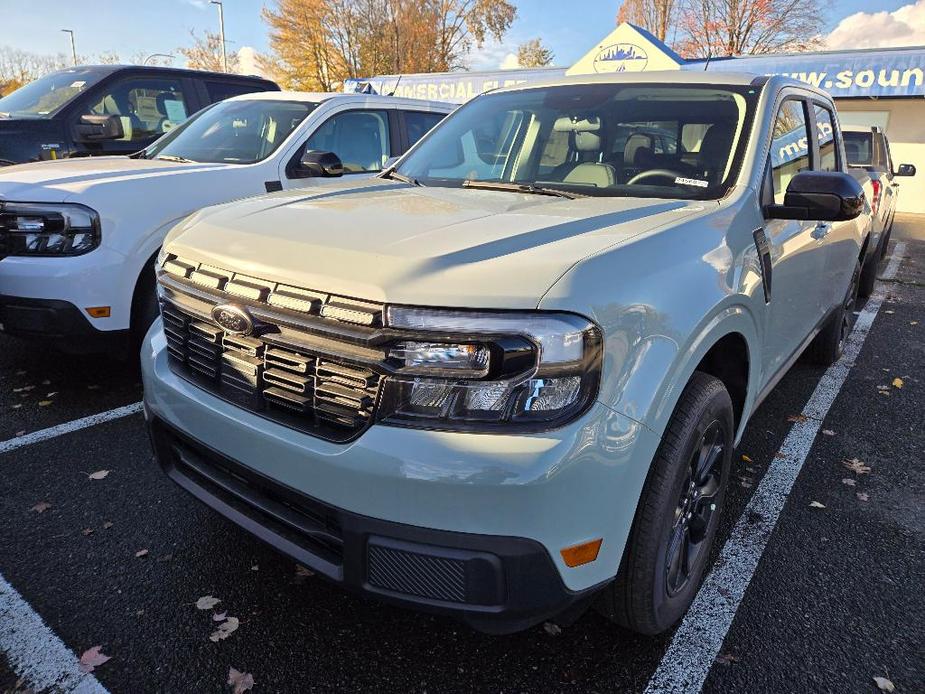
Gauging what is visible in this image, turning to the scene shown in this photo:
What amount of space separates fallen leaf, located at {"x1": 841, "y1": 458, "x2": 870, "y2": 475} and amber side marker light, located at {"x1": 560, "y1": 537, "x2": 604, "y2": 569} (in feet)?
7.95

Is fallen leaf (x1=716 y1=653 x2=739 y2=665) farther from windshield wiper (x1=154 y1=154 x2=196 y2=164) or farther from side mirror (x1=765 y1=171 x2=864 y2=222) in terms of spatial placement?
windshield wiper (x1=154 y1=154 x2=196 y2=164)

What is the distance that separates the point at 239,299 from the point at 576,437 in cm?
105

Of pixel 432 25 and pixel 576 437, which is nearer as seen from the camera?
pixel 576 437

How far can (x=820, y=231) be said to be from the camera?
3309 mm

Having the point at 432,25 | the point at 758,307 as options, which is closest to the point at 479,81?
the point at 432,25

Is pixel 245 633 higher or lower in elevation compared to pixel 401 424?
lower

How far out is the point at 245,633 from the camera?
2.17m

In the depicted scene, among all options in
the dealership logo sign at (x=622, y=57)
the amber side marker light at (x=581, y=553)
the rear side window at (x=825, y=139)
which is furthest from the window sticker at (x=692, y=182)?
the dealership logo sign at (x=622, y=57)

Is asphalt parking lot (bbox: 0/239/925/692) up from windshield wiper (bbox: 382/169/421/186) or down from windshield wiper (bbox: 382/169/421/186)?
down

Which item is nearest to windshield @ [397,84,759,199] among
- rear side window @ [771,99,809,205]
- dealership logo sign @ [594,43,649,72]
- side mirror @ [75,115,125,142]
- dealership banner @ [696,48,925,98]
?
rear side window @ [771,99,809,205]

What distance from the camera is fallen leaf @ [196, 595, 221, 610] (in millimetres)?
2289

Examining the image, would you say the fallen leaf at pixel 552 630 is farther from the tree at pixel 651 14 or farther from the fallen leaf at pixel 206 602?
the tree at pixel 651 14

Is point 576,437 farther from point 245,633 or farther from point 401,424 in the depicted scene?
point 245,633

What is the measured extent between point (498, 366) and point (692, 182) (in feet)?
4.99
